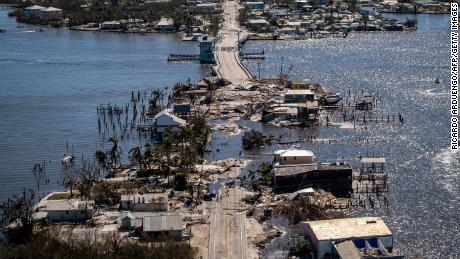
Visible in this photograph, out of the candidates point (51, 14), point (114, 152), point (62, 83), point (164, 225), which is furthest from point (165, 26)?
point (164, 225)

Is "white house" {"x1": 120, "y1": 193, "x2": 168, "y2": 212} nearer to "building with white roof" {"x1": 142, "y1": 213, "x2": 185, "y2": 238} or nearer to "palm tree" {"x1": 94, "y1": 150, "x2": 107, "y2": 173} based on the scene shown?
"building with white roof" {"x1": 142, "y1": 213, "x2": 185, "y2": 238}

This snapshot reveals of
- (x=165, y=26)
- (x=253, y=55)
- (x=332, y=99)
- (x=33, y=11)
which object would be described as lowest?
(x=332, y=99)

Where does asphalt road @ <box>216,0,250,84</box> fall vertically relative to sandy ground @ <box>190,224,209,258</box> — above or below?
above

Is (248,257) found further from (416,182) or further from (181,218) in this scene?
(416,182)

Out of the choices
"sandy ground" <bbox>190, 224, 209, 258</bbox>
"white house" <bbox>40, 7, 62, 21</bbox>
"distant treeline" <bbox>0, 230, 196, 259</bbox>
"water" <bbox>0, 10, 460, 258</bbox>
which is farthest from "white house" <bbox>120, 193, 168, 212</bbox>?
"white house" <bbox>40, 7, 62, 21</bbox>

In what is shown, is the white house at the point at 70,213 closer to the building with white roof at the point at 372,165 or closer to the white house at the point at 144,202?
the white house at the point at 144,202

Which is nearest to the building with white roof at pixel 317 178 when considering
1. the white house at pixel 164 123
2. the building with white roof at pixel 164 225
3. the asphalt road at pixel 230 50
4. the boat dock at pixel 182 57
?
the building with white roof at pixel 164 225

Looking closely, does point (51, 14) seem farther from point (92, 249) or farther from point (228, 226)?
point (92, 249)

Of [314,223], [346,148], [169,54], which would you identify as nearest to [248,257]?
[314,223]
